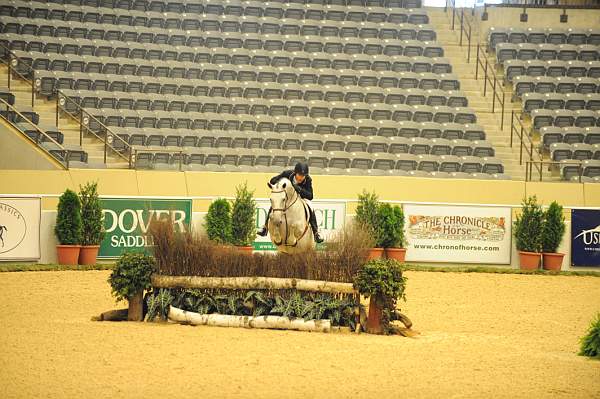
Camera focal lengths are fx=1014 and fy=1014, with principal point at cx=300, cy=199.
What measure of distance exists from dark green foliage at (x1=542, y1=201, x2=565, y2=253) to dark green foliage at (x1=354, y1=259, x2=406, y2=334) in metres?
11.1

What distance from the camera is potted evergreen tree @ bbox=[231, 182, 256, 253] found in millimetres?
22891

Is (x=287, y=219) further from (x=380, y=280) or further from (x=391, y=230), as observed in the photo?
(x=391, y=230)

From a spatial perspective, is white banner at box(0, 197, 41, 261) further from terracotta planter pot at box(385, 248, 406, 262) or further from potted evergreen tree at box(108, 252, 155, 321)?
terracotta planter pot at box(385, 248, 406, 262)

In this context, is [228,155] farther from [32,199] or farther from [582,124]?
[582,124]

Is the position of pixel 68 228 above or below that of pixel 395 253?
above

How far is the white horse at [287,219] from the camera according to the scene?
49.8 ft

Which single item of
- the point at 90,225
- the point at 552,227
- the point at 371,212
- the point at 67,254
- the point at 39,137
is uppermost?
the point at 39,137

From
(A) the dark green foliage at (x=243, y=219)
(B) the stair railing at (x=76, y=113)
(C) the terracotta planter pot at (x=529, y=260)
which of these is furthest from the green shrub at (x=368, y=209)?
(B) the stair railing at (x=76, y=113)

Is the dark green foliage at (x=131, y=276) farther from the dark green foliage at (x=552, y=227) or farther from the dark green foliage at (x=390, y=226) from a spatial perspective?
the dark green foliage at (x=552, y=227)

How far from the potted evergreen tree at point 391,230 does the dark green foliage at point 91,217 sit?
6358mm

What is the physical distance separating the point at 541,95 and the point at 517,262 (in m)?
8.03

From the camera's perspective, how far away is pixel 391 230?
23500 millimetres

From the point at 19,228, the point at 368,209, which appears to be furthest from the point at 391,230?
the point at 19,228

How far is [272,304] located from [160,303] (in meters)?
1.57
